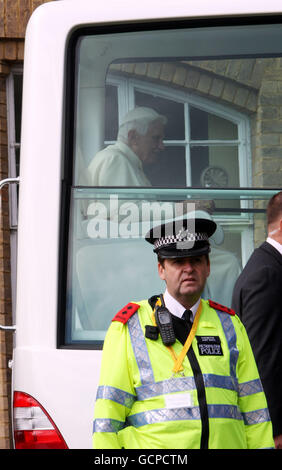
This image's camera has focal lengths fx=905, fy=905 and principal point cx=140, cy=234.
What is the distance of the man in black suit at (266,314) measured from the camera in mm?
3568

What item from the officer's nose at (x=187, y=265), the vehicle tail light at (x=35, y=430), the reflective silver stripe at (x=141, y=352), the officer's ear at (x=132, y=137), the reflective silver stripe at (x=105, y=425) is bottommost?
the vehicle tail light at (x=35, y=430)

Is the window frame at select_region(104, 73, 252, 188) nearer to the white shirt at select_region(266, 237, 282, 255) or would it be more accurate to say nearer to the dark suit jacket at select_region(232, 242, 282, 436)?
the white shirt at select_region(266, 237, 282, 255)

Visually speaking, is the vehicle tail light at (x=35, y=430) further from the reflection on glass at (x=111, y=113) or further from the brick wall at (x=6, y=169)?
the brick wall at (x=6, y=169)

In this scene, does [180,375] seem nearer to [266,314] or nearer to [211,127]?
[266,314]

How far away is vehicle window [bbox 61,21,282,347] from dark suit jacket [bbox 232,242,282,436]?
0.22 m

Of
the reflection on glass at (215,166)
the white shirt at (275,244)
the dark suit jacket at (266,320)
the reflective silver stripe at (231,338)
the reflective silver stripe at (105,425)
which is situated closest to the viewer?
the reflective silver stripe at (105,425)

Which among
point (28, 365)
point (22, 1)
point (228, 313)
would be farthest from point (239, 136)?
point (22, 1)

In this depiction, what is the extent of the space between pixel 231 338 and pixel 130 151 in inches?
48.4

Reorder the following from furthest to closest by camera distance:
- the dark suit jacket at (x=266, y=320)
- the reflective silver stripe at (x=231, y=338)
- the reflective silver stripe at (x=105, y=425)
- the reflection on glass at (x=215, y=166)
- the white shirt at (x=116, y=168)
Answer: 1. the white shirt at (x=116, y=168)
2. the reflection on glass at (x=215, y=166)
3. the dark suit jacket at (x=266, y=320)
4. the reflective silver stripe at (x=231, y=338)
5. the reflective silver stripe at (x=105, y=425)

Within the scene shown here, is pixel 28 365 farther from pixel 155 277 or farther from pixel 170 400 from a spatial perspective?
pixel 170 400

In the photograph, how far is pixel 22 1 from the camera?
785 cm

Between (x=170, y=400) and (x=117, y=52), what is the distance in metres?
1.78

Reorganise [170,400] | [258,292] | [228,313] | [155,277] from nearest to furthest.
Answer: [170,400] → [228,313] → [258,292] → [155,277]

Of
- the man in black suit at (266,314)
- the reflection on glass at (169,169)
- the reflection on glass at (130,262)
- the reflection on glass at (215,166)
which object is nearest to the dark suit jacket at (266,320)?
the man in black suit at (266,314)
